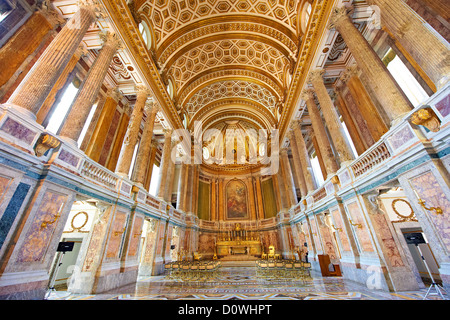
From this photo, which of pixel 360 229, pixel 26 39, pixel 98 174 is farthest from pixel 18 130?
pixel 360 229

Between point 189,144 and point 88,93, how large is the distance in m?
12.8

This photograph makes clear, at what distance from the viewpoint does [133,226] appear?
8133mm

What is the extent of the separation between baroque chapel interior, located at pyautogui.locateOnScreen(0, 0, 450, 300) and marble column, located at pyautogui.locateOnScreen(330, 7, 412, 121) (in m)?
0.05

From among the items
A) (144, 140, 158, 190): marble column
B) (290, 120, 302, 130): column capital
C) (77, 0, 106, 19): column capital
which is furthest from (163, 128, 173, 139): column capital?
(290, 120, 302, 130): column capital

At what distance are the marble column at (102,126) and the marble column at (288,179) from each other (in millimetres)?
14170

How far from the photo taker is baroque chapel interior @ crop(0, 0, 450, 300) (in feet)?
13.8

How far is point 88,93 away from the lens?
6.39 m

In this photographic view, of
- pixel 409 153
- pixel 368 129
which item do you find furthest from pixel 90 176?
pixel 368 129

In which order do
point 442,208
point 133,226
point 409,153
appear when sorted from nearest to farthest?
1. point 442,208
2. point 409,153
3. point 133,226

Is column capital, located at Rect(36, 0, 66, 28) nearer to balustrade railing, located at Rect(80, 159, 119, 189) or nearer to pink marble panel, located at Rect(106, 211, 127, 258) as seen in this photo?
balustrade railing, located at Rect(80, 159, 119, 189)

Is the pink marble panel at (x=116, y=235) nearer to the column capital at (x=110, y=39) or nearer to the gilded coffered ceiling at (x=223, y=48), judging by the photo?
the column capital at (x=110, y=39)

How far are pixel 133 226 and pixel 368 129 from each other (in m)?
12.8

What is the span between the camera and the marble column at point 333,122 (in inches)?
303

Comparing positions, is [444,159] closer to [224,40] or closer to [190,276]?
[190,276]
